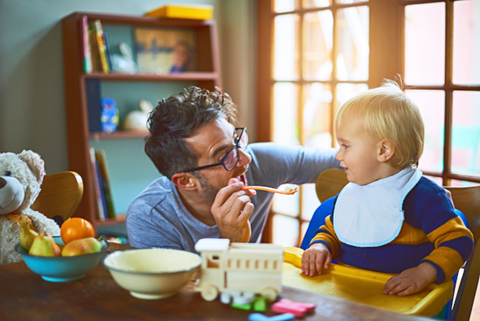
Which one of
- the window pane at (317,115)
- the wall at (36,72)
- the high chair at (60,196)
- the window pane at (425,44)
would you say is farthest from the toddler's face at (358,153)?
the wall at (36,72)

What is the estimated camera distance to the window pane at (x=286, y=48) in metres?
2.87

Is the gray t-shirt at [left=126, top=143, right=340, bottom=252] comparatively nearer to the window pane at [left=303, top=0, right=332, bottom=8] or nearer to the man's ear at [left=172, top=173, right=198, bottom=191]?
the man's ear at [left=172, top=173, right=198, bottom=191]

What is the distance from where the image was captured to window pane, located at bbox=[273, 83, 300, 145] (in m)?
2.91

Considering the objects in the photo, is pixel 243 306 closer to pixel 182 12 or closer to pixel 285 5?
pixel 182 12

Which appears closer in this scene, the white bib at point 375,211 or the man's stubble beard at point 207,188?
the white bib at point 375,211

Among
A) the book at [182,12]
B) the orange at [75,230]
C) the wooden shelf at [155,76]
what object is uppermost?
the book at [182,12]

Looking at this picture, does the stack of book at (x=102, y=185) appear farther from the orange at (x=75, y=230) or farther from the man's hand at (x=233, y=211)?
the orange at (x=75, y=230)

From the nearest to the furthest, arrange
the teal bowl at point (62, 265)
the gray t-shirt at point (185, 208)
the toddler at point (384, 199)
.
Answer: the teal bowl at point (62, 265) → the toddler at point (384, 199) → the gray t-shirt at point (185, 208)

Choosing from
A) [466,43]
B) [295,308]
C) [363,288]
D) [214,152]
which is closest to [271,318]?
[295,308]

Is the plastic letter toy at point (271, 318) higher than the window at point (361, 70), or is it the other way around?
the window at point (361, 70)

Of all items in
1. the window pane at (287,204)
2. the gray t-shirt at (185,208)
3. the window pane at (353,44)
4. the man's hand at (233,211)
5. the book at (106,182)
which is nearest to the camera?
the man's hand at (233,211)

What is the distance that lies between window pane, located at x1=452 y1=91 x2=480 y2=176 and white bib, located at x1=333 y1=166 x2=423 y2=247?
0.95 m

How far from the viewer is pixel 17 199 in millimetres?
1452

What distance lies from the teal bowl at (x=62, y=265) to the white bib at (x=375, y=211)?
25.4 inches
